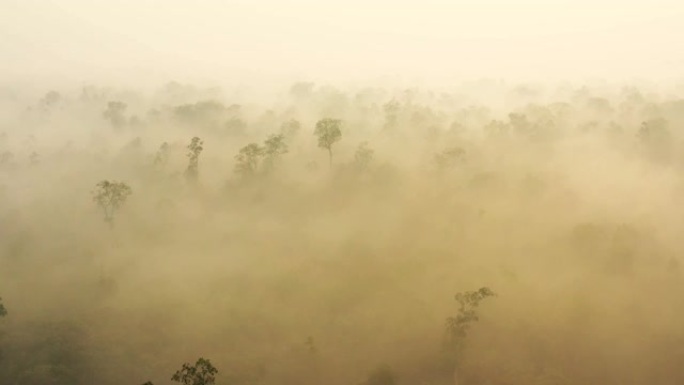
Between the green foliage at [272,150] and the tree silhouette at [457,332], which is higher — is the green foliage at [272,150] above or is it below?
above

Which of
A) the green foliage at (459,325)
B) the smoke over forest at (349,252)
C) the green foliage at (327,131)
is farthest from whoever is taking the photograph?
the green foliage at (327,131)

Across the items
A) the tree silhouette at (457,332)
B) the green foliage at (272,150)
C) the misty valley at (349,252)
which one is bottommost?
the tree silhouette at (457,332)

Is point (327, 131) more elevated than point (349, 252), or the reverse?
point (327, 131)

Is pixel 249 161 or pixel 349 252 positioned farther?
pixel 249 161

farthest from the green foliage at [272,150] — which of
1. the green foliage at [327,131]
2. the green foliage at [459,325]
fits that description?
the green foliage at [459,325]

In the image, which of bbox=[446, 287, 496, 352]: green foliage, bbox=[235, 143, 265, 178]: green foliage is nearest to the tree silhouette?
bbox=[446, 287, 496, 352]: green foliage

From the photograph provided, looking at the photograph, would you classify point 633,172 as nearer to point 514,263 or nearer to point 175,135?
point 514,263

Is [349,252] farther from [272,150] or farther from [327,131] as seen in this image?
[272,150]

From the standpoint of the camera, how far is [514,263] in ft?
301

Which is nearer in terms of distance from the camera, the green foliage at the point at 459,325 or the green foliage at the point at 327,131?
the green foliage at the point at 459,325

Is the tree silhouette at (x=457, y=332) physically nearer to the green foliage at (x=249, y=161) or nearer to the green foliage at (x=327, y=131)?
the green foliage at (x=327, y=131)

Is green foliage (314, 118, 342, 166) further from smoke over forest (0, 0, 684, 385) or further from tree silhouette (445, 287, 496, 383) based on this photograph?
tree silhouette (445, 287, 496, 383)

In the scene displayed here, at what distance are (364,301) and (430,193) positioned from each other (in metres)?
37.7

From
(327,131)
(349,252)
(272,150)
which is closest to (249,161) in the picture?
(272,150)
